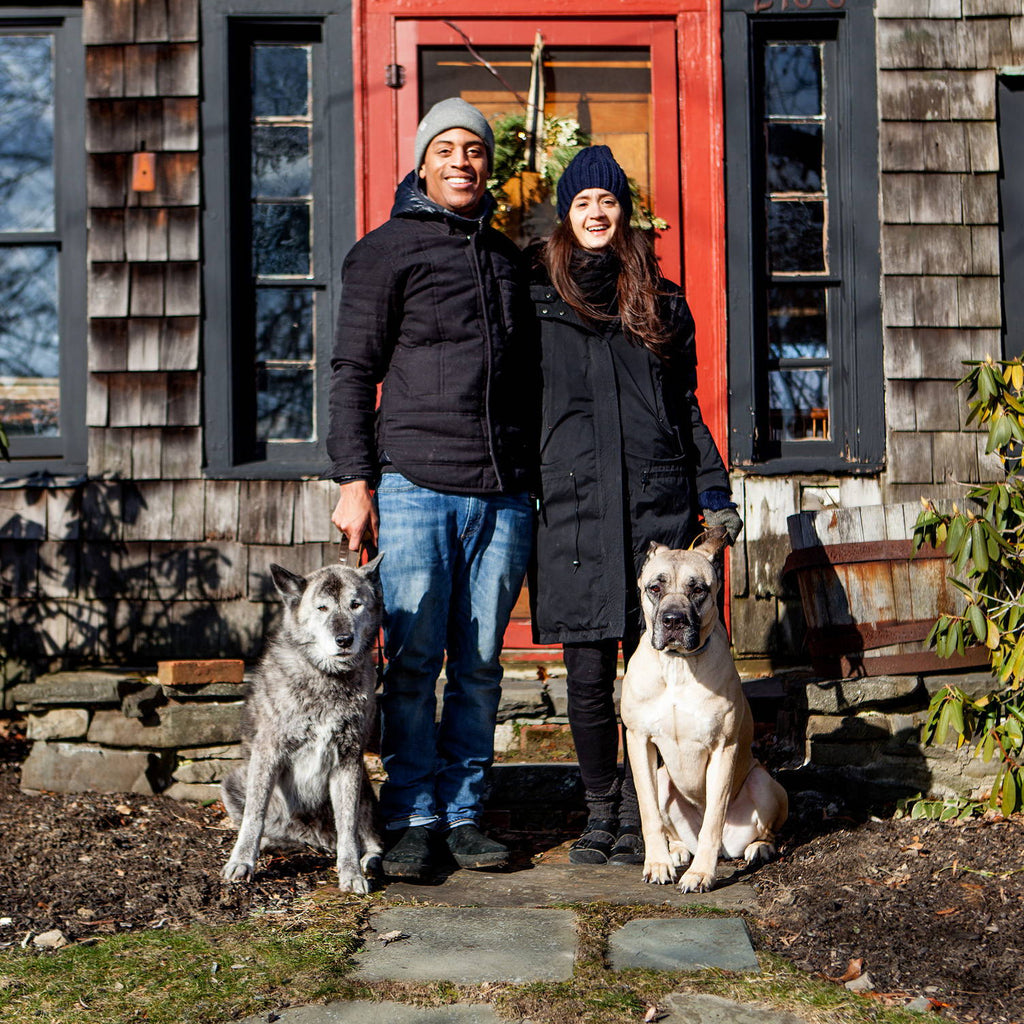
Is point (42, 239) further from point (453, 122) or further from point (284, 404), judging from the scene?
point (453, 122)

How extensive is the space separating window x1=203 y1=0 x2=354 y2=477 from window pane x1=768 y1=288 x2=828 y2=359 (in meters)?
2.27

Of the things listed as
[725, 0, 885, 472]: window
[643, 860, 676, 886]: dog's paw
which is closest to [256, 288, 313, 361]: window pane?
[725, 0, 885, 472]: window

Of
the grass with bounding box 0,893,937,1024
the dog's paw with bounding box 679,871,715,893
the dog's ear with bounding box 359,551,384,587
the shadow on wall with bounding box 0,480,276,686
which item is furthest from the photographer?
A: the shadow on wall with bounding box 0,480,276,686

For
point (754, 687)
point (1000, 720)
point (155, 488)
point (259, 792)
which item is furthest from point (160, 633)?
point (1000, 720)

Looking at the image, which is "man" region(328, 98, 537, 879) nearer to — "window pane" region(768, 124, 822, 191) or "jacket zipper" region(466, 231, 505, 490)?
"jacket zipper" region(466, 231, 505, 490)

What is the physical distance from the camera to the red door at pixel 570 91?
589 centimetres

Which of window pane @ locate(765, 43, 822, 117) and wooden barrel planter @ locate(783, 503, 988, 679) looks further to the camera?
window pane @ locate(765, 43, 822, 117)

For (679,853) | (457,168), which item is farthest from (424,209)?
(679,853)

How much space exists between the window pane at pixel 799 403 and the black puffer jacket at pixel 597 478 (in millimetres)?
2365

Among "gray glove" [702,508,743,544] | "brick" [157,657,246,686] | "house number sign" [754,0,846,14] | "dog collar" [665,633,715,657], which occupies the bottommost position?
"brick" [157,657,246,686]

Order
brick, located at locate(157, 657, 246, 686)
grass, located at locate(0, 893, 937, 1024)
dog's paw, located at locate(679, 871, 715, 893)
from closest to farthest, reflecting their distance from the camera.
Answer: grass, located at locate(0, 893, 937, 1024), dog's paw, located at locate(679, 871, 715, 893), brick, located at locate(157, 657, 246, 686)

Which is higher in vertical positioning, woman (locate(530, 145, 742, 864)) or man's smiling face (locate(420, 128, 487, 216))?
man's smiling face (locate(420, 128, 487, 216))

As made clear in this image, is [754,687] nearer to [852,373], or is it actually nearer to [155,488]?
[852,373]

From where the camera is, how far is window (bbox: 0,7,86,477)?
600 centimetres
